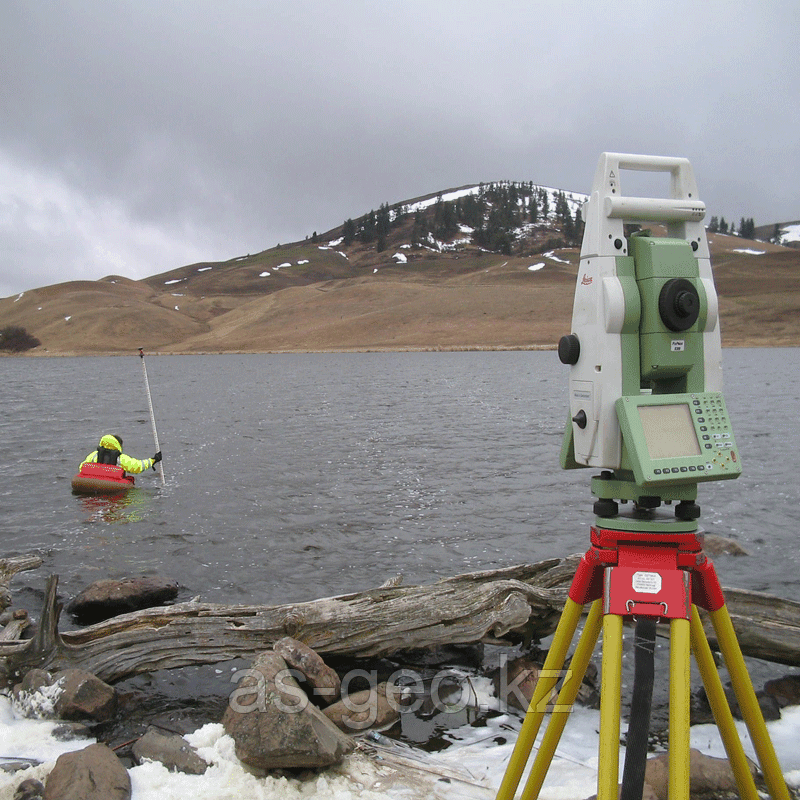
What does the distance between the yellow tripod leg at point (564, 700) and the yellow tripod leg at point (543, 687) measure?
0.19ft

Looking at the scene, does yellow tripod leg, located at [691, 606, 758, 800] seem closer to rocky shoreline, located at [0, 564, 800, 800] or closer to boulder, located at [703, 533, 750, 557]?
rocky shoreline, located at [0, 564, 800, 800]

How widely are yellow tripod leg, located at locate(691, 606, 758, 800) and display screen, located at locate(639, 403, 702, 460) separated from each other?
2.65 feet

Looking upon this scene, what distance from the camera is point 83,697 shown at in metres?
6.54

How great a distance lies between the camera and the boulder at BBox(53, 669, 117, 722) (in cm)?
645

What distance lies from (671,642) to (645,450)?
31.9 inches

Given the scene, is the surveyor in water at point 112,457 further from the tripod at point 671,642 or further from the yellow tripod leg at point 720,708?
the yellow tripod leg at point 720,708

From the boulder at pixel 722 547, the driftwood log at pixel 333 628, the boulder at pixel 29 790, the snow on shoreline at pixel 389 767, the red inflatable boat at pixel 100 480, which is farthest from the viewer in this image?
the red inflatable boat at pixel 100 480

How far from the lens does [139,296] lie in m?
190

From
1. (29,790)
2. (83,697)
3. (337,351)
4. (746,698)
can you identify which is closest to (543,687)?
(746,698)

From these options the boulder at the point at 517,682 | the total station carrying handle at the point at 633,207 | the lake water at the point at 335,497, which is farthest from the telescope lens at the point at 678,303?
the lake water at the point at 335,497

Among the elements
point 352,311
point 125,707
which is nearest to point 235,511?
point 125,707

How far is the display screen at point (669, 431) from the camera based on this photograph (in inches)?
128

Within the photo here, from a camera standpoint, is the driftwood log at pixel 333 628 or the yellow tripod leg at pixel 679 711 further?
the driftwood log at pixel 333 628

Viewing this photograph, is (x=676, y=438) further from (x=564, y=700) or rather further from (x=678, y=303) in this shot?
(x=564, y=700)
